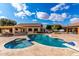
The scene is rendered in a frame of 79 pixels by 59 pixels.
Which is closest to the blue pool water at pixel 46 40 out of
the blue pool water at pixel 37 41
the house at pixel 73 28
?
the blue pool water at pixel 37 41

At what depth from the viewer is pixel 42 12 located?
3.02 m

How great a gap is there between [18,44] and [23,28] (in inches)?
12.2

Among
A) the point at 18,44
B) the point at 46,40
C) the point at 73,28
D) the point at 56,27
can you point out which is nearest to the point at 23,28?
the point at 18,44

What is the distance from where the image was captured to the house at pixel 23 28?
3025 mm

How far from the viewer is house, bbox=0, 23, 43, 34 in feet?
9.93

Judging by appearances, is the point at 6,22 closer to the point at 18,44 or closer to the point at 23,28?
the point at 23,28

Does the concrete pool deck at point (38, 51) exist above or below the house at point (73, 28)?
below

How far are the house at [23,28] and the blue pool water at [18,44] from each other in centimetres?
17

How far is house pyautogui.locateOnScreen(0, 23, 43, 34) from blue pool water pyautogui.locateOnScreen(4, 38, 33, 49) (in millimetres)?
167

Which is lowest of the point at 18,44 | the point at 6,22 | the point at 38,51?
the point at 38,51

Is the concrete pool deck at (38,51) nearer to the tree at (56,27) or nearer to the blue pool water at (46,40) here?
the blue pool water at (46,40)

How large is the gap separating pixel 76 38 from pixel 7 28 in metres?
1.28

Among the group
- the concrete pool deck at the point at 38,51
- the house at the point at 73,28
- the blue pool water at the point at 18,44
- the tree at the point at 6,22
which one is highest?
the tree at the point at 6,22

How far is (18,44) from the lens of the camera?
3.05 meters
